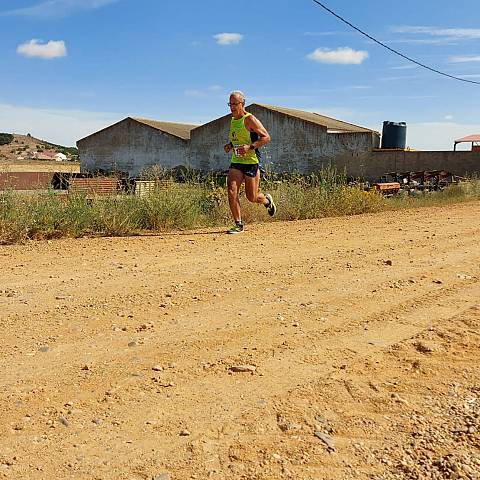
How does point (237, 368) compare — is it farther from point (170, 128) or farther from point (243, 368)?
point (170, 128)

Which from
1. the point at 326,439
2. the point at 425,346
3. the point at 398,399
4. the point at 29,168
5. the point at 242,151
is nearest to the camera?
the point at 326,439

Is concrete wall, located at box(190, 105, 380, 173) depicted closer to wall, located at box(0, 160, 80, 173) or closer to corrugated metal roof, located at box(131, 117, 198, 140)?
corrugated metal roof, located at box(131, 117, 198, 140)

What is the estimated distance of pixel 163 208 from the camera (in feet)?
27.6

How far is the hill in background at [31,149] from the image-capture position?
83.9 metres

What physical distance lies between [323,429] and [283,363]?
2.25ft

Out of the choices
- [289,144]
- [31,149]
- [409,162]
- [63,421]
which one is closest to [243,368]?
[63,421]

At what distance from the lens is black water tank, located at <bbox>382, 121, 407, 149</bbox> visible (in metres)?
33.7

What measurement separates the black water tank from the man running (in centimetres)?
2720

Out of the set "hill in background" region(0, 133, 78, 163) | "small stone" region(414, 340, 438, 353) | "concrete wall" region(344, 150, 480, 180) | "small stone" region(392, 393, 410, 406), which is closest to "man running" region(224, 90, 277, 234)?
"small stone" region(414, 340, 438, 353)

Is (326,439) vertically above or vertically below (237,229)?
below

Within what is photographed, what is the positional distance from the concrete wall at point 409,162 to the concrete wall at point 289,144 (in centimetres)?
67

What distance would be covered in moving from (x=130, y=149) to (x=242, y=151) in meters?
37.6

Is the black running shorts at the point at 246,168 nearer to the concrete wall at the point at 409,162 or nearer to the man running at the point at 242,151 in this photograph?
the man running at the point at 242,151

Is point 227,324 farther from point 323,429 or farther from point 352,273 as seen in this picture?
point 352,273
